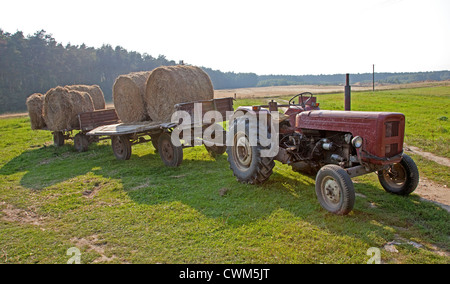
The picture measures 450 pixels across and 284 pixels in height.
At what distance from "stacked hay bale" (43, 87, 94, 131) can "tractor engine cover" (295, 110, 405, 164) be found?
10.4 meters

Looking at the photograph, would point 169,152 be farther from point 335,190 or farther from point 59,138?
point 59,138

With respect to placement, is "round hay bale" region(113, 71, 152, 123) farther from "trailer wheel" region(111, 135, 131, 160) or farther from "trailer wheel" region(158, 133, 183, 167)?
"trailer wheel" region(158, 133, 183, 167)

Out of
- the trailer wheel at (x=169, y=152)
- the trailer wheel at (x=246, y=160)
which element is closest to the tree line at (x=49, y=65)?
the trailer wheel at (x=169, y=152)

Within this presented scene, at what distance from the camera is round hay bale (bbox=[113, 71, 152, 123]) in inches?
386

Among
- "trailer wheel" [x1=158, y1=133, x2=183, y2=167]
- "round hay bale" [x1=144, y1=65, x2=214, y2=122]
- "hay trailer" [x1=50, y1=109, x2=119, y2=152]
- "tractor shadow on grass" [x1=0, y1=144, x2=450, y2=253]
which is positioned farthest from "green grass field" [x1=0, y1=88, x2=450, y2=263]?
"hay trailer" [x1=50, y1=109, x2=119, y2=152]

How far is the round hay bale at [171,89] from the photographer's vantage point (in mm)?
8914

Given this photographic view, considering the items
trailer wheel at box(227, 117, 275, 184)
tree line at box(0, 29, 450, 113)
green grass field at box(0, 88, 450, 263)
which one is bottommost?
green grass field at box(0, 88, 450, 263)

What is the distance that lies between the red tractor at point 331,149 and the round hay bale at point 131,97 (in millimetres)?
4163

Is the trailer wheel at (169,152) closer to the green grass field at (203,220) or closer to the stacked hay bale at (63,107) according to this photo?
the green grass field at (203,220)
